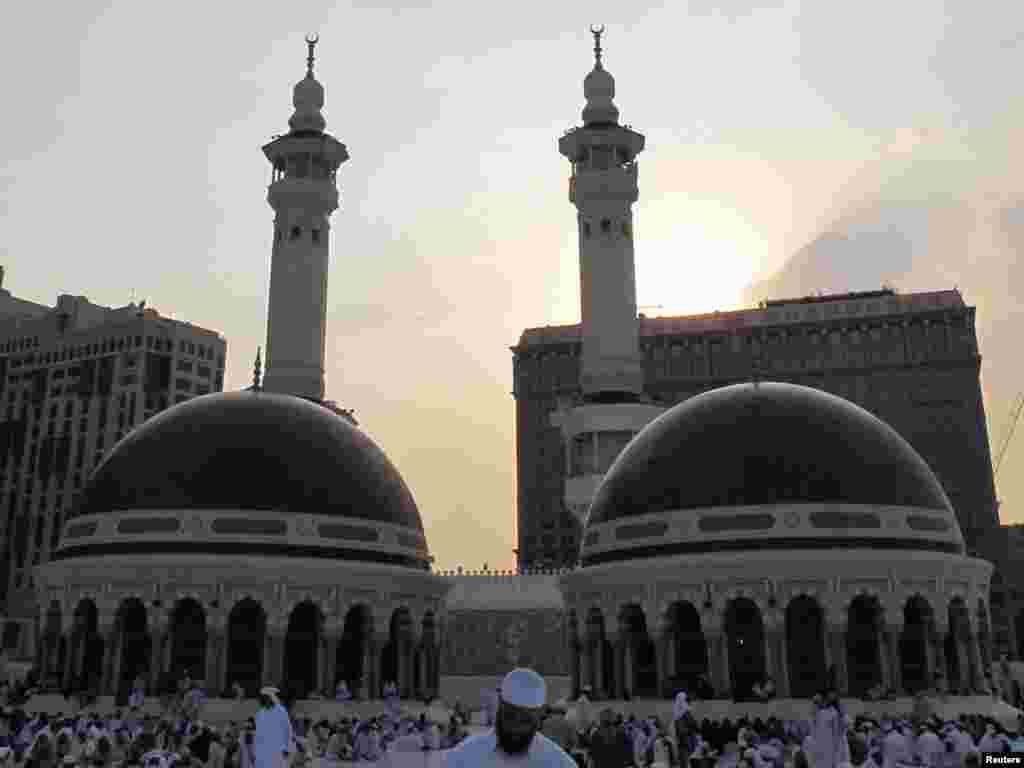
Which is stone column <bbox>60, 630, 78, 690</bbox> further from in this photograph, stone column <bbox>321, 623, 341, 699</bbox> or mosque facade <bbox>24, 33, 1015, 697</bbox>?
stone column <bbox>321, 623, 341, 699</bbox>

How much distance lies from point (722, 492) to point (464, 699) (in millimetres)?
20749

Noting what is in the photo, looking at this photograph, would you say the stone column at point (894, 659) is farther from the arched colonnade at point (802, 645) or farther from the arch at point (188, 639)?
the arch at point (188, 639)

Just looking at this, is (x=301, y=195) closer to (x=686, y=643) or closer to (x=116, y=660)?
(x=116, y=660)

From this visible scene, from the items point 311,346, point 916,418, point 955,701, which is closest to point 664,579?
point 955,701

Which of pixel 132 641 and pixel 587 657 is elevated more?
pixel 132 641

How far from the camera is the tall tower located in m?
59.2

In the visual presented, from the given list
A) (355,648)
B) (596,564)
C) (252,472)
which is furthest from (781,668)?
(252,472)

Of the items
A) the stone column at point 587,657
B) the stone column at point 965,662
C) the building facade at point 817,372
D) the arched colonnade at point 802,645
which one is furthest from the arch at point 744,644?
the building facade at point 817,372

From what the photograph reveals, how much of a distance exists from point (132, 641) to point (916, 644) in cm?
2821

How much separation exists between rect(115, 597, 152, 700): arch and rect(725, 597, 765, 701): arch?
67.8 ft

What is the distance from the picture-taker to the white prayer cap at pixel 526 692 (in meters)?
5.42

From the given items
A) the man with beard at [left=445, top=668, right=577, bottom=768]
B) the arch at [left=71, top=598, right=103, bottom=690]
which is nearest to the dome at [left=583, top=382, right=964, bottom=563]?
the arch at [left=71, top=598, right=103, bottom=690]

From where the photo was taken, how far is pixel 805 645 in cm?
3728

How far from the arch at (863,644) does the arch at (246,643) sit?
20.6 m
